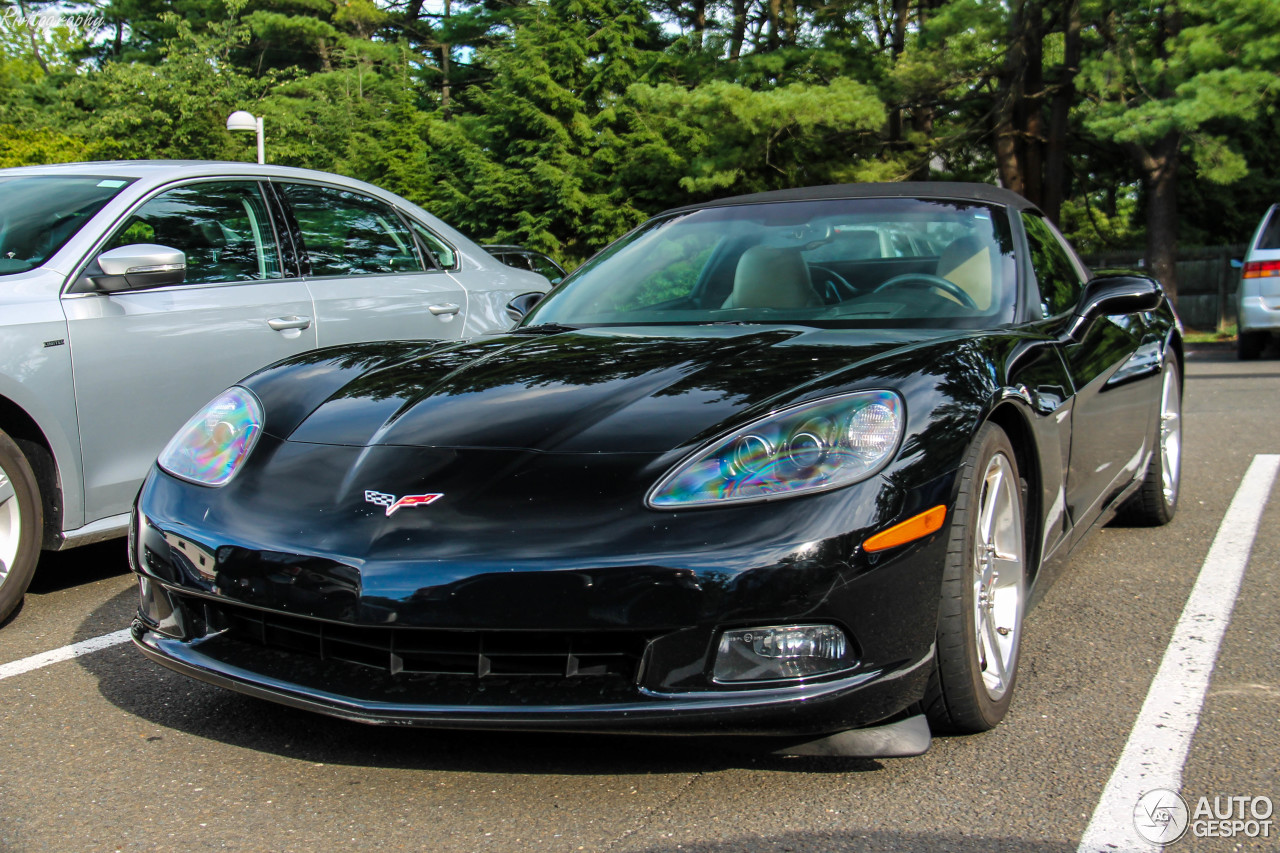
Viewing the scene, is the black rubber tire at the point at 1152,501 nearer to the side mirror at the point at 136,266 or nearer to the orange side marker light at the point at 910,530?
the orange side marker light at the point at 910,530

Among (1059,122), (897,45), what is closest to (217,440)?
(1059,122)

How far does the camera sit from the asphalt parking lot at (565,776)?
87.7 inches

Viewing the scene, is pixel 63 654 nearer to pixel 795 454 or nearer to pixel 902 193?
pixel 795 454

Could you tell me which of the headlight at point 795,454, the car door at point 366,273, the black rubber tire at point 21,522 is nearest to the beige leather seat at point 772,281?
the headlight at point 795,454

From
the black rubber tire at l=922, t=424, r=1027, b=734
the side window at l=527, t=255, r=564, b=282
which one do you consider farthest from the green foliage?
the black rubber tire at l=922, t=424, r=1027, b=734

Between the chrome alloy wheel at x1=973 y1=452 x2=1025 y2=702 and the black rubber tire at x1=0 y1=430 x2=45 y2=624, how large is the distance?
275 cm

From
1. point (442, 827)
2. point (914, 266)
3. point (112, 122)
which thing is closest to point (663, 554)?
point (442, 827)

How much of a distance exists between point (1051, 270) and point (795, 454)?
6.08 ft

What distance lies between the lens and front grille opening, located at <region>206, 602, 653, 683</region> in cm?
229

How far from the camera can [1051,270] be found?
12.7 feet

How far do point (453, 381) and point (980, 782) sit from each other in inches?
59.6

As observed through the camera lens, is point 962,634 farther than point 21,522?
No

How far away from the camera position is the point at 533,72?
85.0 ft

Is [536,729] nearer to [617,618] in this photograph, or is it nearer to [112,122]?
[617,618]
